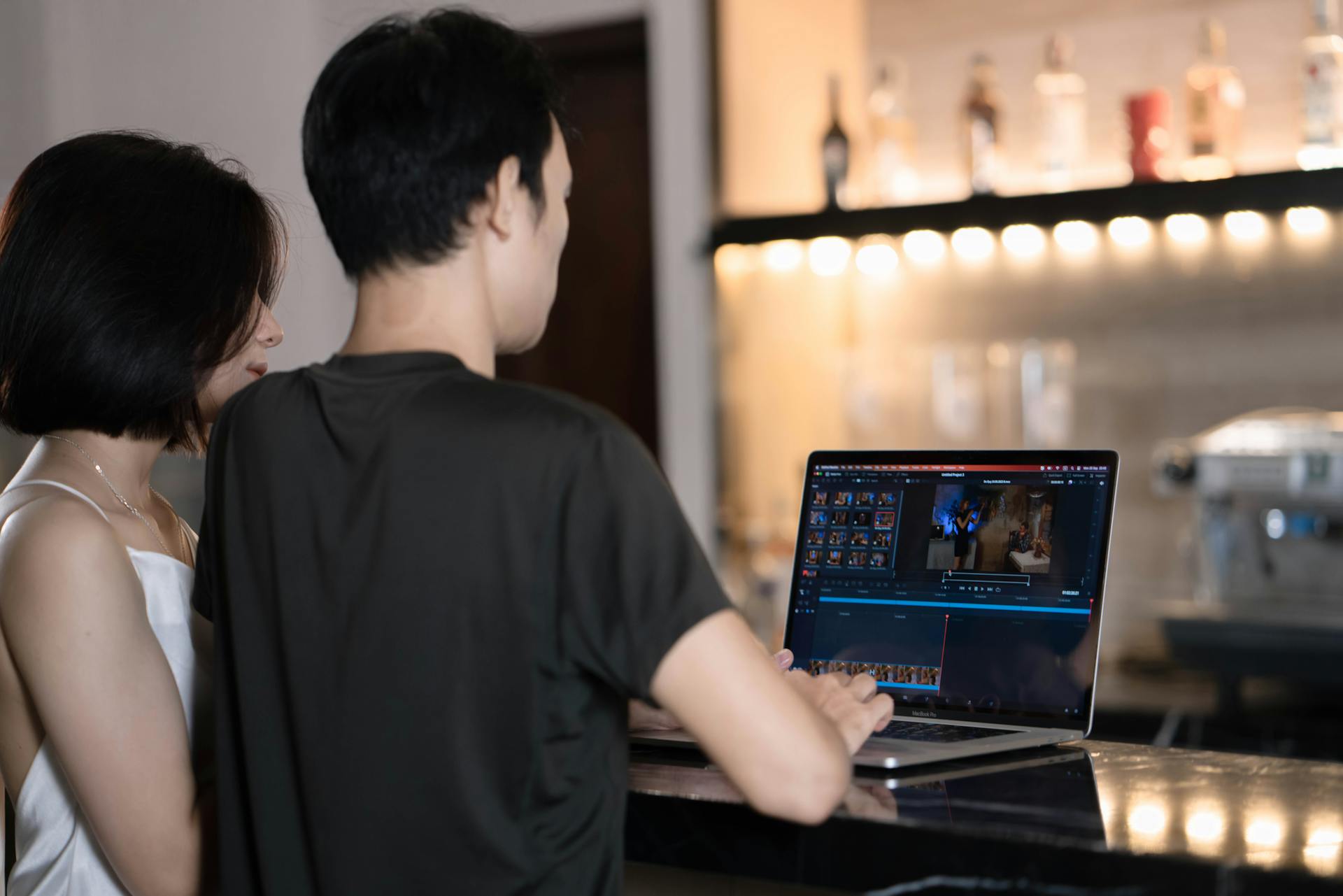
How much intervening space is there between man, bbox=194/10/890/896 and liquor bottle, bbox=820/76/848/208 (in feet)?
6.68

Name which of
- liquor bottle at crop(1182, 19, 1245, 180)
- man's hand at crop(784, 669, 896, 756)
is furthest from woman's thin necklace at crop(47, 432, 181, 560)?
liquor bottle at crop(1182, 19, 1245, 180)

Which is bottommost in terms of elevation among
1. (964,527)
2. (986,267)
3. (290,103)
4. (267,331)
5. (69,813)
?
(69,813)

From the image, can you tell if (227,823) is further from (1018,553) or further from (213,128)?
(213,128)

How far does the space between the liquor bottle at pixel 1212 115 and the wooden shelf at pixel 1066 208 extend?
0.12 meters

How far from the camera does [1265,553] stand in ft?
7.44

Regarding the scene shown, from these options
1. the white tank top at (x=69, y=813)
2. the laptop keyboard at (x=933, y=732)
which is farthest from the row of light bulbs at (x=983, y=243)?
the white tank top at (x=69, y=813)

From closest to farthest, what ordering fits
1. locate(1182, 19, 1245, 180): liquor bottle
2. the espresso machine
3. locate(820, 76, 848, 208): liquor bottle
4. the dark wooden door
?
1. the espresso machine
2. locate(1182, 19, 1245, 180): liquor bottle
3. locate(820, 76, 848, 208): liquor bottle
4. the dark wooden door

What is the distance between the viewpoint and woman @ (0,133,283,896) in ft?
3.25

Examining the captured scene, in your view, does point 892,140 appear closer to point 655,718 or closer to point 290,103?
point 290,103

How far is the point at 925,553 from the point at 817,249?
1.89m

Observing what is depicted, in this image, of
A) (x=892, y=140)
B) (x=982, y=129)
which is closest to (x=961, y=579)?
(x=982, y=129)

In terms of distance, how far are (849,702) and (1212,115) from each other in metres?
2.03

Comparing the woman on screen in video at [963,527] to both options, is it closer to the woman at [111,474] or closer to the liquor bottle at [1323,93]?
the woman at [111,474]

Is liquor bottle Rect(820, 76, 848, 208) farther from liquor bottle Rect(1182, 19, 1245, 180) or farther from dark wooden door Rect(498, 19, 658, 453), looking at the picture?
liquor bottle Rect(1182, 19, 1245, 180)
